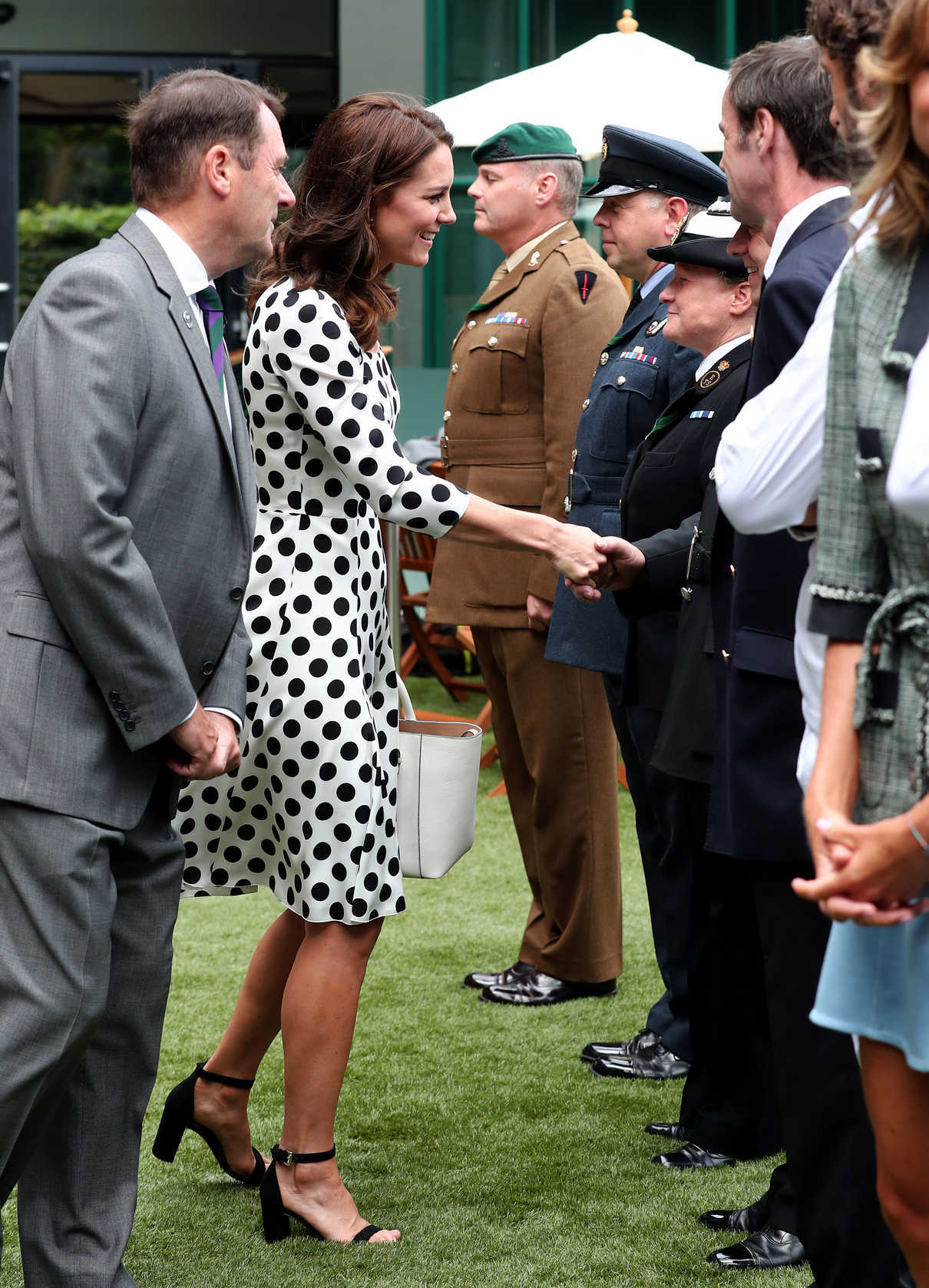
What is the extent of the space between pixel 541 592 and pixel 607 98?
3192 millimetres

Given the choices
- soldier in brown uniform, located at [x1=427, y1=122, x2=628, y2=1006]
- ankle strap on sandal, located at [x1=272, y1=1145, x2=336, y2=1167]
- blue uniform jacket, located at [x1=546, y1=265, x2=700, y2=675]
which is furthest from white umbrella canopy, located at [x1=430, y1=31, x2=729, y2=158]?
ankle strap on sandal, located at [x1=272, y1=1145, x2=336, y2=1167]

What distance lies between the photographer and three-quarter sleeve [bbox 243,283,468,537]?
2631mm

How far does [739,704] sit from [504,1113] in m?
1.58

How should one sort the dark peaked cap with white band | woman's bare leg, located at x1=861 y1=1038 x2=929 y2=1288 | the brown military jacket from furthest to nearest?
1. the brown military jacket
2. the dark peaked cap with white band
3. woman's bare leg, located at x1=861 y1=1038 x2=929 y2=1288

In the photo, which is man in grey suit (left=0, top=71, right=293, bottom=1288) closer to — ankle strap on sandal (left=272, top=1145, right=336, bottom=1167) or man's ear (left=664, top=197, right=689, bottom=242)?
ankle strap on sandal (left=272, top=1145, right=336, bottom=1167)

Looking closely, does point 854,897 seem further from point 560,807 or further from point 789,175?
point 560,807

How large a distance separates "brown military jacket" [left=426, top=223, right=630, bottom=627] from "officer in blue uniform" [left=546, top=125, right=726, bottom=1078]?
5.5 inches

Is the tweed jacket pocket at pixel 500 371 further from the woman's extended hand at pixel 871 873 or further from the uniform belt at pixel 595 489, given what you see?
the woman's extended hand at pixel 871 873

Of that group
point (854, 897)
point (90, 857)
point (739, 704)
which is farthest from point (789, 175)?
point (90, 857)

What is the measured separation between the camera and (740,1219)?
2.77 metres

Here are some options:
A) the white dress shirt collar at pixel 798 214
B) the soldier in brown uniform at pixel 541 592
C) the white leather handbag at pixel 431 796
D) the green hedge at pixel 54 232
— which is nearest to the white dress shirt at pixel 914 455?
the white dress shirt collar at pixel 798 214

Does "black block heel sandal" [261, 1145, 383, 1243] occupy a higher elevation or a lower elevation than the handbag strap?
lower

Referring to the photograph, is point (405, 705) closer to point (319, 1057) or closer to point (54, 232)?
point (319, 1057)

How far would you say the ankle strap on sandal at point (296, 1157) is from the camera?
2766 mm
